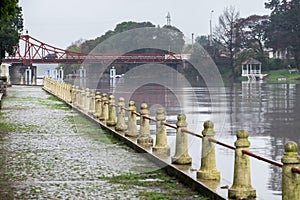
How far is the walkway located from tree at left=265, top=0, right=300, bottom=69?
92.9 m

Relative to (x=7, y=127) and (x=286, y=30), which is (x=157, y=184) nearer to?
(x=7, y=127)

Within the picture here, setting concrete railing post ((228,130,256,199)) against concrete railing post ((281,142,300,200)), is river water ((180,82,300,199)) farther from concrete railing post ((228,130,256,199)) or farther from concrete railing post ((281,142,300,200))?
concrete railing post ((281,142,300,200))

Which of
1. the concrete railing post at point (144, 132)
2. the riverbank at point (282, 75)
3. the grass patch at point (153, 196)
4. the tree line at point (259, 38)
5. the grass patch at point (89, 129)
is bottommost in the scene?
the grass patch at point (153, 196)

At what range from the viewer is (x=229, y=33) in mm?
130625

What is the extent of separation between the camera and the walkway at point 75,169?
37.1ft

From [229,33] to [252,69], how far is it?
984cm

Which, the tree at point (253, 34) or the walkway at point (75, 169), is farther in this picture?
the tree at point (253, 34)

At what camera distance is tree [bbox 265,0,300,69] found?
367 feet

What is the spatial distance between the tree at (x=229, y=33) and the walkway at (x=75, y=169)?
349ft

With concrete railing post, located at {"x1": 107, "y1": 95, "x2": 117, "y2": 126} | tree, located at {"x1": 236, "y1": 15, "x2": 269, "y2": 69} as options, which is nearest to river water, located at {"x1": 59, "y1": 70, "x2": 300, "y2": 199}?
concrete railing post, located at {"x1": 107, "y1": 95, "x2": 117, "y2": 126}

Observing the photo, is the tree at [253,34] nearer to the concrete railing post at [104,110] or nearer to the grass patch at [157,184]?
the concrete railing post at [104,110]

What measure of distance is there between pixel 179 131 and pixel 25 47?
106687mm

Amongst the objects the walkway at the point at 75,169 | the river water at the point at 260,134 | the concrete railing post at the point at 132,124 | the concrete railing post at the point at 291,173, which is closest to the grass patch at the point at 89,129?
the walkway at the point at 75,169

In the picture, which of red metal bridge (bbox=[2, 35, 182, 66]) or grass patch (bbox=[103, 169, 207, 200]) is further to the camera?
red metal bridge (bbox=[2, 35, 182, 66])
